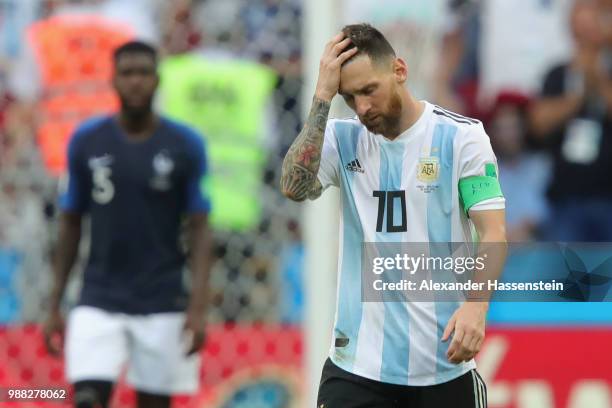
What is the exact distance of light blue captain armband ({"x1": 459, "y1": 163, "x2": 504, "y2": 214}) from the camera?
4109 mm

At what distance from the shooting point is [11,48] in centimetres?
752

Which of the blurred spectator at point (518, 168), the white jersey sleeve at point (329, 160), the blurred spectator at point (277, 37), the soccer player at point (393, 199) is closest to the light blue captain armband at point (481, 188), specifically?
the soccer player at point (393, 199)

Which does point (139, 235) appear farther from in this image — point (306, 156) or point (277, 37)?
point (306, 156)

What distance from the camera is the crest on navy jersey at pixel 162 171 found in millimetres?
6363

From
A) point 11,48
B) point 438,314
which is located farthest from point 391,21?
point 438,314

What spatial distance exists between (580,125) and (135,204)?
10.1ft

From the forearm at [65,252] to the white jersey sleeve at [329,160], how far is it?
2331mm

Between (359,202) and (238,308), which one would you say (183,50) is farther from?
(359,202)

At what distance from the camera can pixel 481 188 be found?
162 inches

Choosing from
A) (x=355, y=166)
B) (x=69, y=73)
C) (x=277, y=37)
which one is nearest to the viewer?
(x=355, y=166)

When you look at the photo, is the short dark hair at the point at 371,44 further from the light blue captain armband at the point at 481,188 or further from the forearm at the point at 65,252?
the forearm at the point at 65,252

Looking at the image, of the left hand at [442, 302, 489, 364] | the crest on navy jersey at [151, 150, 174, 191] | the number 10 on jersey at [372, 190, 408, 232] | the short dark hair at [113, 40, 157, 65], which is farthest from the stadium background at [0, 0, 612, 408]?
the left hand at [442, 302, 489, 364]

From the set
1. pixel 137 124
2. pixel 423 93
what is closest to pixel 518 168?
pixel 423 93

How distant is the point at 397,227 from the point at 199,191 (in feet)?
7.59
